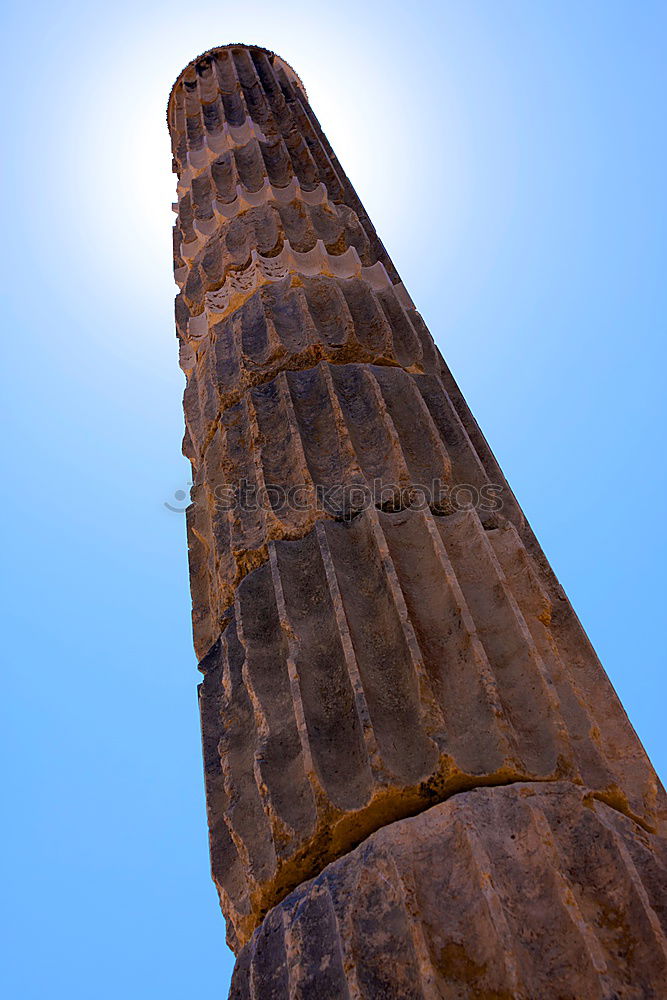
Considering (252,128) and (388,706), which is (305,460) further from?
(252,128)

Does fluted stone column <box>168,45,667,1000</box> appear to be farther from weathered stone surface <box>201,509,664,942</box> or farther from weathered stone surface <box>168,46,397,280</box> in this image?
weathered stone surface <box>168,46,397,280</box>

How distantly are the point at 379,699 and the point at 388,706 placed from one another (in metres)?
0.04

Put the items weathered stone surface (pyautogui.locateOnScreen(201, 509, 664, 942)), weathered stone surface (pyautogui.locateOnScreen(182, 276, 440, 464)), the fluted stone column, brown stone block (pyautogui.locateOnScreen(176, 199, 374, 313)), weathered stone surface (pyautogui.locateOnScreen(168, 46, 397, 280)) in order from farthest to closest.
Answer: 1. weathered stone surface (pyautogui.locateOnScreen(168, 46, 397, 280))
2. brown stone block (pyautogui.locateOnScreen(176, 199, 374, 313))
3. weathered stone surface (pyautogui.locateOnScreen(182, 276, 440, 464))
4. weathered stone surface (pyautogui.locateOnScreen(201, 509, 664, 942))
5. the fluted stone column

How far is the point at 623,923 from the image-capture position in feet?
7.89

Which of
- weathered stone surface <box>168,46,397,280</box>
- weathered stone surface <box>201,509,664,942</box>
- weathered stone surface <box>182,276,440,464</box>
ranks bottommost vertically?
weathered stone surface <box>201,509,664,942</box>

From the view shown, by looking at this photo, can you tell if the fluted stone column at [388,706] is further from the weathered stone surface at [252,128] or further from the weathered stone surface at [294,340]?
the weathered stone surface at [252,128]

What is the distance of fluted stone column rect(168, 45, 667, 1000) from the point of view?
2418mm

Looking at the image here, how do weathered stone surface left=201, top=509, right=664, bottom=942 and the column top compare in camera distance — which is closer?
weathered stone surface left=201, top=509, right=664, bottom=942

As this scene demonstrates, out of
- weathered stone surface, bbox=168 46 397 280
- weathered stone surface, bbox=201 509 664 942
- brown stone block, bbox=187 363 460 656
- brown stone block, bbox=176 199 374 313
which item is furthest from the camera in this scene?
weathered stone surface, bbox=168 46 397 280

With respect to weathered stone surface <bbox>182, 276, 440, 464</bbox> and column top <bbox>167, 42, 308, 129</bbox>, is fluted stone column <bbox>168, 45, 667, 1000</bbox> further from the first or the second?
column top <bbox>167, 42, 308, 129</bbox>

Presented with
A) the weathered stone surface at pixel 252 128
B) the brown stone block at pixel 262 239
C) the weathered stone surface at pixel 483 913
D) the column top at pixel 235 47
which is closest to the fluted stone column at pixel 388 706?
the weathered stone surface at pixel 483 913

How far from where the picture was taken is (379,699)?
9.89ft

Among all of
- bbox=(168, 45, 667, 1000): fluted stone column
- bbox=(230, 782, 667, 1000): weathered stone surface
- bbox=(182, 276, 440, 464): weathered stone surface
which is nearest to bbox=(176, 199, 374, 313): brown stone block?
bbox=(182, 276, 440, 464): weathered stone surface

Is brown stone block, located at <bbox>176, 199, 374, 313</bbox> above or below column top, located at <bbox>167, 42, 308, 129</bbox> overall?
below
